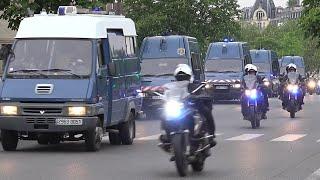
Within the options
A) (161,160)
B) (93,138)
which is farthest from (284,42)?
(161,160)

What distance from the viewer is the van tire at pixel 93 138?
621 inches

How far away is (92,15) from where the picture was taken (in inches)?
678

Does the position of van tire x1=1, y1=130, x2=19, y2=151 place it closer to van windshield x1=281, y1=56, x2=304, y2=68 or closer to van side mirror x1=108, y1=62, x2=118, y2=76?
van side mirror x1=108, y1=62, x2=118, y2=76

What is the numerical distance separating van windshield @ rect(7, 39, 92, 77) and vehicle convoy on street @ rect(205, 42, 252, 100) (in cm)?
2371

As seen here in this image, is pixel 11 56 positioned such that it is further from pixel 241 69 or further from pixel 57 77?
pixel 241 69

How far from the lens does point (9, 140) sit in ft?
53.1

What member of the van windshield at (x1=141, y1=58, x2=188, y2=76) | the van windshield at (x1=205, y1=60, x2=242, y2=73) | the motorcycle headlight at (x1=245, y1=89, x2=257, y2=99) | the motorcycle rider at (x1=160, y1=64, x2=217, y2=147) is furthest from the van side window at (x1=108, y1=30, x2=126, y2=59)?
the van windshield at (x1=205, y1=60, x2=242, y2=73)

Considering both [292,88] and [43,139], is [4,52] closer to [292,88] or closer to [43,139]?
[43,139]

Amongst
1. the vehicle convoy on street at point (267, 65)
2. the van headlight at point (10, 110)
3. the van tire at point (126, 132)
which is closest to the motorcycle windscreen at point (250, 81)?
the van tire at point (126, 132)

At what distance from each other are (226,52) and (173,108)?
96.5 ft

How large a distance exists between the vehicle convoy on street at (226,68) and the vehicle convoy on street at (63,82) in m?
22.5

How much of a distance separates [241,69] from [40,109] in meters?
25.7

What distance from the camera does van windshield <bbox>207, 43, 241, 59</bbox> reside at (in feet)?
135

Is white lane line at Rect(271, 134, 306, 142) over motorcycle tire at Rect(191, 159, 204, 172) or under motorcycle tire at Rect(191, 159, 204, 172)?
under
